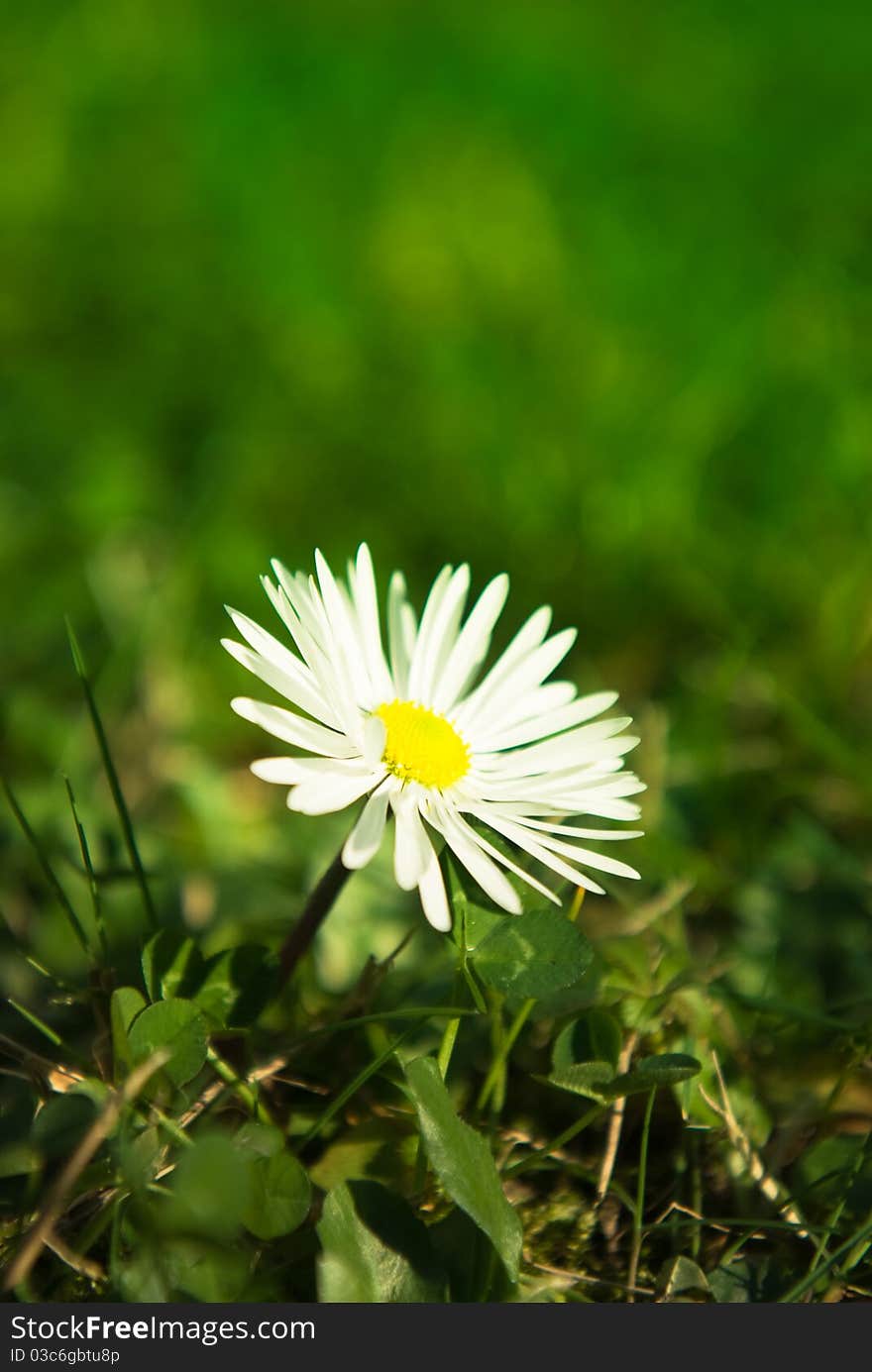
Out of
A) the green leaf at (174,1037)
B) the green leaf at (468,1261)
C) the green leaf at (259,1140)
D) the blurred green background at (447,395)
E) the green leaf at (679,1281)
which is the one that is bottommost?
the green leaf at (679,1281)

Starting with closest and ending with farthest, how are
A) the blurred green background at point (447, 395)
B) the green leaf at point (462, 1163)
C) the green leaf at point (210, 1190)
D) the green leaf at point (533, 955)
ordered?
the green leaf at point (210, 1190)
the green leaf at point (462, 1163)
the green leaf at point (533, 955)
the blurred green background at point (447, 395)

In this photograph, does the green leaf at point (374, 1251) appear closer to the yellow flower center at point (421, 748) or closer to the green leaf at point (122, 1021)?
the green leaf at point (122, 1021)

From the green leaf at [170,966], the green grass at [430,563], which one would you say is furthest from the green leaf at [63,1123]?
the green leaf at [170,966]

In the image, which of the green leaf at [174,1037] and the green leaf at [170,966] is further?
the green leaf at [170,966]

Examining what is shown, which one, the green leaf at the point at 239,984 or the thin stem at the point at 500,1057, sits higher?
the green leaf at the point at 239,984

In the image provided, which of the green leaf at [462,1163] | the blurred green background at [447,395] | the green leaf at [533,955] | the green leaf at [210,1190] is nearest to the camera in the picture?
the green leaf at [210,1190]

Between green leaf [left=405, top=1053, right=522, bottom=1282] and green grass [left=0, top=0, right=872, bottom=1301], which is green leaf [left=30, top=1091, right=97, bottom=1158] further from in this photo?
green leaf [left=405, top=1053, right=522, bottom=1282]
